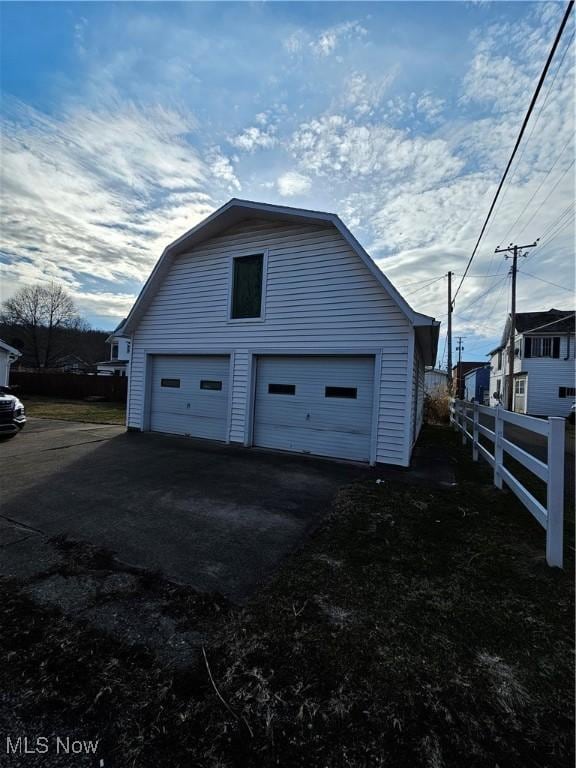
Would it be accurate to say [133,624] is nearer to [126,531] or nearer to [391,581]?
[126,531]

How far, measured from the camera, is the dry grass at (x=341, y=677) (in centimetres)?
153

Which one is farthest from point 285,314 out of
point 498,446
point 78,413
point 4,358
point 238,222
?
point 4,358

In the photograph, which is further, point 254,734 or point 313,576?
point 313,576

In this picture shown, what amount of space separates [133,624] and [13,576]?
4.41ft

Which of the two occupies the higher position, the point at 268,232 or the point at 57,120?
the point at 57,120

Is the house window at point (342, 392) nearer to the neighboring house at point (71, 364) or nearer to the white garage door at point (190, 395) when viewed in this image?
the white garage door at point (190, 395)

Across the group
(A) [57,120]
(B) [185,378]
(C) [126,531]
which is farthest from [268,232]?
(C) [126,531]

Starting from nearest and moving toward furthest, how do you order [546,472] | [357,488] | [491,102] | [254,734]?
[254,734] → [546,472] → [357,488] → [491,102]

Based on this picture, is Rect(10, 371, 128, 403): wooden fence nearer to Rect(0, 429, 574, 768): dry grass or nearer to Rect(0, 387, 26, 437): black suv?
Rect(0, 387, 26, 437): black suv

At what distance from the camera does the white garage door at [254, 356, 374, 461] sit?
24.3 feet

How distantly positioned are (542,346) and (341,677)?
28.4 m

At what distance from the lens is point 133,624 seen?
2307 millimetres

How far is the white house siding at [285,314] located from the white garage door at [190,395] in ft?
1.19

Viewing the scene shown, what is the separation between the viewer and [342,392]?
761cm
